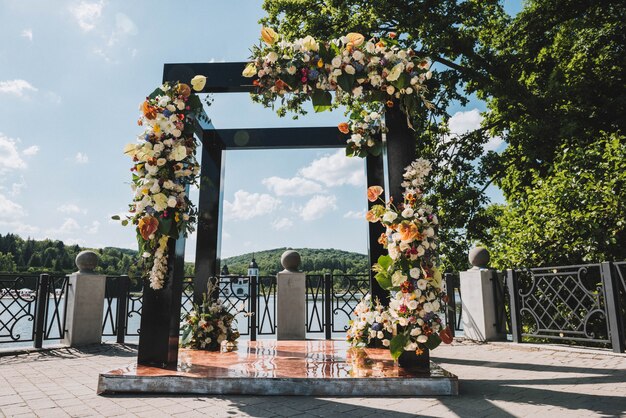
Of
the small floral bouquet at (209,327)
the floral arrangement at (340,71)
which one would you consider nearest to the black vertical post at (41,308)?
the small floral bouquet at (209,327)

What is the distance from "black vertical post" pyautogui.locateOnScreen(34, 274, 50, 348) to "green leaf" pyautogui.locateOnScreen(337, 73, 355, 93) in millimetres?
6824

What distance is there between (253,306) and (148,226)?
194 inches

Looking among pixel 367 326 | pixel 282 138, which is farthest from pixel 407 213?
pixel 282 138

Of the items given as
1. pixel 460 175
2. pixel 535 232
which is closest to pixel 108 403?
pixel 535 232

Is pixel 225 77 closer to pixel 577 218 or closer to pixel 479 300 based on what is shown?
pixel 479 300

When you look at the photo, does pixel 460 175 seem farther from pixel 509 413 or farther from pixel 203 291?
pixel 509 413

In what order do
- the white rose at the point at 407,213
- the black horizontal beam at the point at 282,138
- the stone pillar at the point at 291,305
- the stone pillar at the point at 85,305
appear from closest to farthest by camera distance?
1. the white rose at the point at 407,213
2. the black horizontal beam at the point at 282,138
3. the stone pillar at the point at 85,305
4. the stone pillar at the point at 291,305

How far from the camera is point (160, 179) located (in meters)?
4.16

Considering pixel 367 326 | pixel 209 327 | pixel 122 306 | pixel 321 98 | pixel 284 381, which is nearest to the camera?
pixel 284 381

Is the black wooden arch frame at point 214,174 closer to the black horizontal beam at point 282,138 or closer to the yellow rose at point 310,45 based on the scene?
the black horizontal beam at point 282,138

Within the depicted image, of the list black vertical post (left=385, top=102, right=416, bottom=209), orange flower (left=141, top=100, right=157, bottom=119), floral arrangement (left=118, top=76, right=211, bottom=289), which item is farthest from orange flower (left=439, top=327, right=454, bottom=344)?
orange flower (left=141, top=100, right=157, bottom=119)

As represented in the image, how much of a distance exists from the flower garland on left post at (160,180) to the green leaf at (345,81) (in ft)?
5.86

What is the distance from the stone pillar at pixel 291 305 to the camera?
753 cm

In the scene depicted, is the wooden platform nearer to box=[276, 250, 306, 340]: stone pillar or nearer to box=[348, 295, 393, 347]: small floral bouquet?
box=[348, 295, 393, 347]: small floral bouquet
